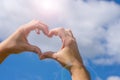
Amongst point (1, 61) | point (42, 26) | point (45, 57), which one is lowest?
point (1, 61)

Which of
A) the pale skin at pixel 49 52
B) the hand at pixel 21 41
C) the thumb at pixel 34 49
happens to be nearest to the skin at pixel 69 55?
the pale skin at pixel 49 52

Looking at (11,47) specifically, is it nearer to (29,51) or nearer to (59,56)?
(29,51)

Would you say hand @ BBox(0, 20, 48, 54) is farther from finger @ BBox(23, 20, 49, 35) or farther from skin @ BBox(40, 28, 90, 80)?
skin @ BBox(40, 28, 90, 80)

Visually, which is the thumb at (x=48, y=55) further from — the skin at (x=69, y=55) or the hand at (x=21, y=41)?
the hand at (x=21, y=41)

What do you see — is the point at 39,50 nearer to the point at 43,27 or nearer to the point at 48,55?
the point at 48,55

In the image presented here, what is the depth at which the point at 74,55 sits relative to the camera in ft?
19.4

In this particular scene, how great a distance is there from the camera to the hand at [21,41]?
20.0 feet

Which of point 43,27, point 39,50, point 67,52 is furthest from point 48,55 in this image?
point 43,27

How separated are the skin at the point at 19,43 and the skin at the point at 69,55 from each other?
0.29m

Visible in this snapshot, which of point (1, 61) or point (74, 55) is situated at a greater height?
point (74, 55)

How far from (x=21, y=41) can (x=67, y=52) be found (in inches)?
38.7

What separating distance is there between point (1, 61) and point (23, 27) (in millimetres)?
839

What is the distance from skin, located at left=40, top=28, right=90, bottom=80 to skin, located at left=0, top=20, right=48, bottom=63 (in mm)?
291

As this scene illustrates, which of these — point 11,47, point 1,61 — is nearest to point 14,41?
point 11,47
